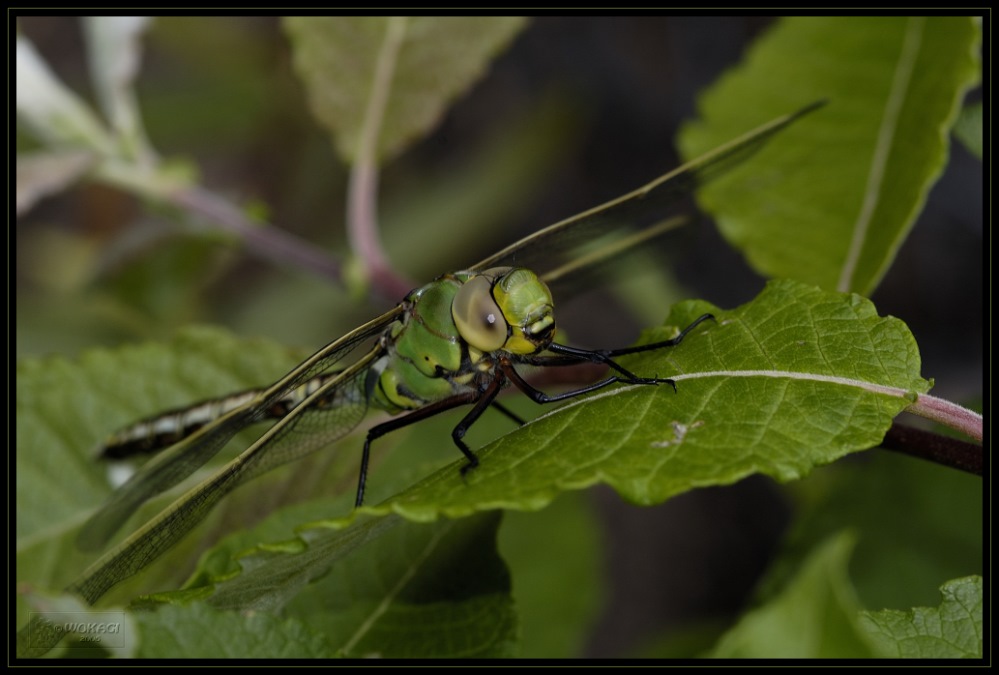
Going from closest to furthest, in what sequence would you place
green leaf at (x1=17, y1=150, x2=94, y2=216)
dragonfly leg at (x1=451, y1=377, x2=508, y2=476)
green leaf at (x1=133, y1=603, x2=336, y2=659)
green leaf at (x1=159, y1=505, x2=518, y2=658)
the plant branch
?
green leaf at (x1=133, y1=603, x2=336, y2=659)
the plant branch
green leaf at (x1=159, y1=505, x2=518, y2=658)
dragonfly leg at (x1=451, y1=377, x2=508, y2=476)
green leaf at (x1=17, y1=150, x2=94, y2=216)

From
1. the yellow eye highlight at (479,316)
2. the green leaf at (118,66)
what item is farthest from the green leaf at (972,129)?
the green leaf at (118,66)

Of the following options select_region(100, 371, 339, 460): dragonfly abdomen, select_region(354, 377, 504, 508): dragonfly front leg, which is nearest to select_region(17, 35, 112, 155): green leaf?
select_region(100, 371, 339, 460): dragonfly abdomen

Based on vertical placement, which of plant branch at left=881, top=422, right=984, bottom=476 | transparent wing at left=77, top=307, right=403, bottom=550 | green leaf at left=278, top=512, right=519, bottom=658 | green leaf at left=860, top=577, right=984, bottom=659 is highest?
transparent wing at left=77, top=307, right=403, bottom=550

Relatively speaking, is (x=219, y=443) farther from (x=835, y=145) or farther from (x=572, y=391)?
(x=835, y=145)

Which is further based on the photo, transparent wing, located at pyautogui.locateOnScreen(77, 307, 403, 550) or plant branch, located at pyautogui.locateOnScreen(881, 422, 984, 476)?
transparent wing, located at pyautogui.locateOnScreen(77, 307, 403, 550)

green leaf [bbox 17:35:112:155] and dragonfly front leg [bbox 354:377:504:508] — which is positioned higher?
green leaf [bbox 17:35:112:155]

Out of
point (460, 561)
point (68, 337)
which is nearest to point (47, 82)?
point (68, 337)

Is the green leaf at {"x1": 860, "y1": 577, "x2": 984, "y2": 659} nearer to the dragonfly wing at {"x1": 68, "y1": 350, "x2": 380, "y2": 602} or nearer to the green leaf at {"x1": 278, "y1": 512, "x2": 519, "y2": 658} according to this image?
the green leaf at {"x1": 278, "y1": 512, "x2": 519, "y2": 658}
